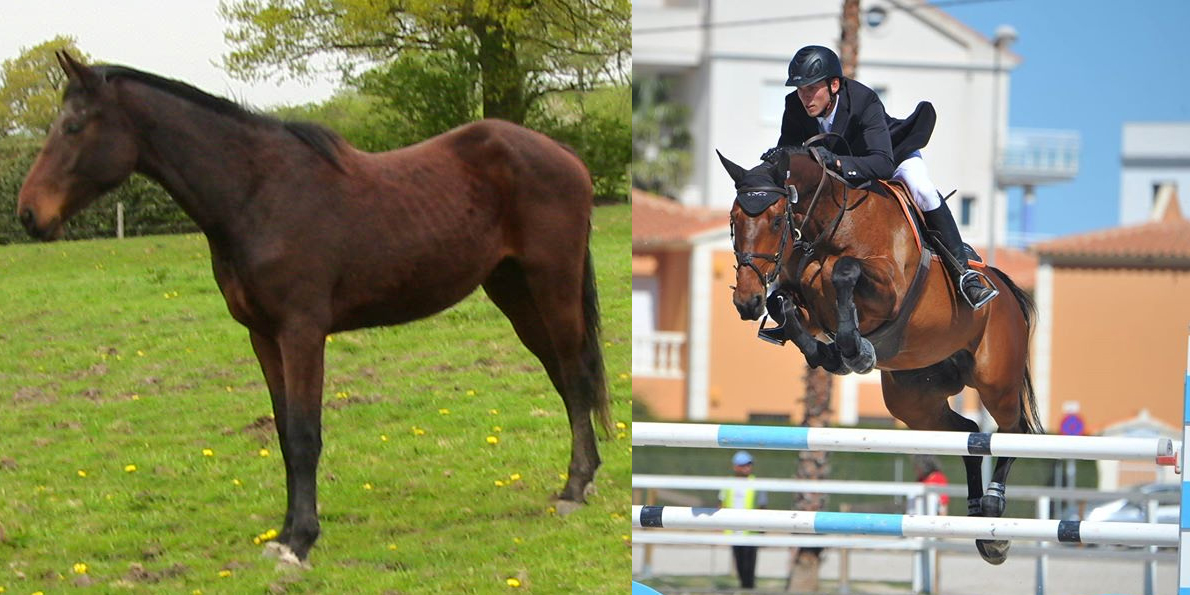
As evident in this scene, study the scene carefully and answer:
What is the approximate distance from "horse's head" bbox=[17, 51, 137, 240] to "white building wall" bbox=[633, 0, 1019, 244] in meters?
2.07

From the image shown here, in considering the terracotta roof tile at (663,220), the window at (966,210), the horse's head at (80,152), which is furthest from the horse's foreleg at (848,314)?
the horse's head at (80,152)

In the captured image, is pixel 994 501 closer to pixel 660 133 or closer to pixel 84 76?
pixel 660 133

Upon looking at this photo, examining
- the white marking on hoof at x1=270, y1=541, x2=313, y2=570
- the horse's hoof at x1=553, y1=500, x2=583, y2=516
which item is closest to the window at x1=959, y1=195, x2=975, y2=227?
the horse's hoof at x1=553, y1=500, x2=583, y2=516

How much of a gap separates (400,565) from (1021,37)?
2.96m

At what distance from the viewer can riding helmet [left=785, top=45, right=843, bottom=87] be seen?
4500 millimetres

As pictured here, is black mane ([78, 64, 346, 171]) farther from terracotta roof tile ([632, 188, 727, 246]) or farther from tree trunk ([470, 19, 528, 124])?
terracotta roof tile ([632, 188, 727, 246])

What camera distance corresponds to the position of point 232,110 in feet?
14.8

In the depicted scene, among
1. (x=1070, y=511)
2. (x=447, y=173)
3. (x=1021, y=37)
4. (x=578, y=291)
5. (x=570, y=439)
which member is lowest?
(x=1070, y=511)

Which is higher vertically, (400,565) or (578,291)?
(578,291)

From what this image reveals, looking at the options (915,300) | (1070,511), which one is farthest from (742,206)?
(1070,511)

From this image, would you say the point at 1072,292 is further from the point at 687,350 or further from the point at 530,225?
the point at 530,225

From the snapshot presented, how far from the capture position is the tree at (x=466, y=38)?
4840mm

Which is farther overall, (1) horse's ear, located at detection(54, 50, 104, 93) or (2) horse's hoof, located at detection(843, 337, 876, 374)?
(2) horse's hoof, located at detection(843, 337, 876, 374)

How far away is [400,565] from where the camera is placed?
4.79 meters
